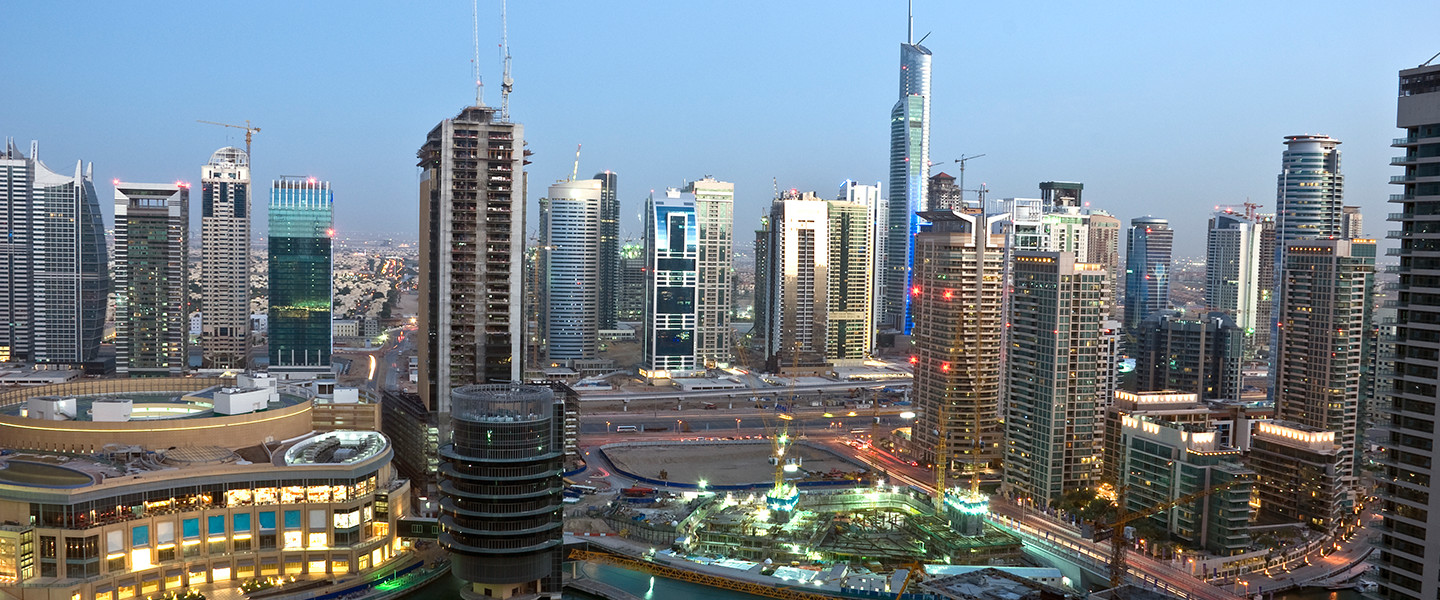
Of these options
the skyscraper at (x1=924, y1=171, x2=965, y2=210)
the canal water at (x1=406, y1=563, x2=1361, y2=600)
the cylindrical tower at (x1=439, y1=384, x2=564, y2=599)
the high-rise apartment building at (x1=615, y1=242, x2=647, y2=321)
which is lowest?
the canal water at (x1=406, y1=563, x2=1361, y2=600)

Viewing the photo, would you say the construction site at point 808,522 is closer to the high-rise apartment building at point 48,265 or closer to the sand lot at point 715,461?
the sand lot at point 715,461

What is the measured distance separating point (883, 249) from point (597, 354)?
41655mm

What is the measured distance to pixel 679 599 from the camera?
36.2m

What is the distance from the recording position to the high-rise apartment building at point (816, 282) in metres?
90.1

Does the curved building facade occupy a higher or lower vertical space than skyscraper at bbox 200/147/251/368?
lower

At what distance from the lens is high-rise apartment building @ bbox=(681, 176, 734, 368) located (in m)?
86.8

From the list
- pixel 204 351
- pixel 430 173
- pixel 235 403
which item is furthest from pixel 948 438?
pixel 204 351

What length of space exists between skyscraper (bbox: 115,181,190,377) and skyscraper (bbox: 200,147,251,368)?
7075mm

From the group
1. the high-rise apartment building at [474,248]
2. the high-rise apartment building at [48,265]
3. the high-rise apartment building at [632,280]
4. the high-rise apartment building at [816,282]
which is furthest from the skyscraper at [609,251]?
the high-rise apartment building at [474,248]

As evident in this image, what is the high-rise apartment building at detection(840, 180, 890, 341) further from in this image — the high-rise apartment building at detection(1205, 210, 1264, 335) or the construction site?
the construction site

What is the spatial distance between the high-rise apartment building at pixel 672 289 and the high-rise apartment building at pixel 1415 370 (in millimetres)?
60265

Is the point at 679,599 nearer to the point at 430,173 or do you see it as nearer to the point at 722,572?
the point at 722,572

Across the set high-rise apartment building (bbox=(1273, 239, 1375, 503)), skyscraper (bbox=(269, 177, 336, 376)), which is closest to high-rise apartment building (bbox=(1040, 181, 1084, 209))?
high-rise apartment building (bbox=(1273, 239, 1375, 503))

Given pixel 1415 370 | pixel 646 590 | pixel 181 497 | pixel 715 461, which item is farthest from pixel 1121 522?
pixel 181 497
